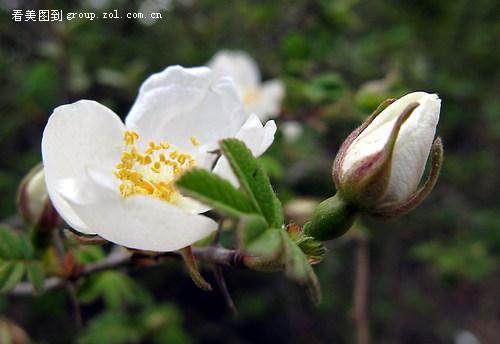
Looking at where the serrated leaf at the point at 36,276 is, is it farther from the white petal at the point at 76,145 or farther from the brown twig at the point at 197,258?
the white petal at the point at 76,145

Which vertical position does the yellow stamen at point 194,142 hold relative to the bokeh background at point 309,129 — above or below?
above

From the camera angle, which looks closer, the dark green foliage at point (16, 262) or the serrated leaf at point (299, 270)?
the serrated leaf at point (299, 270)

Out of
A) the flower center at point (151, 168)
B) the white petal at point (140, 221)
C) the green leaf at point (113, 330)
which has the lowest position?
the green leaf at point (113, 330)

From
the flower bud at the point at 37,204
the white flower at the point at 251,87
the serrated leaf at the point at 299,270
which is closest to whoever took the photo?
the serrated leaf at the point at 299,270

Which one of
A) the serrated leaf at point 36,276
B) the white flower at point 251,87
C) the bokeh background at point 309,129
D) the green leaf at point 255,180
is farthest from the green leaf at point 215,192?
the bokeh background at point 309,129

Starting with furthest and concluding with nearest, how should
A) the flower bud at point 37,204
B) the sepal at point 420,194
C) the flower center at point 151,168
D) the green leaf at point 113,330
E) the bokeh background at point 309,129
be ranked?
1. the bokeh background at point 309,129
2. the green leaf at point 113,330
3. the flower bud at point 37,204
4. the flower center at point 151,168
5. the sepal at point 420,194

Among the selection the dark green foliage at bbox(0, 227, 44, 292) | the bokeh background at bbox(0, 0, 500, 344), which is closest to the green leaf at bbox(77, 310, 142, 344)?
the bokeh background at bbox(0, 0, 500, 344)

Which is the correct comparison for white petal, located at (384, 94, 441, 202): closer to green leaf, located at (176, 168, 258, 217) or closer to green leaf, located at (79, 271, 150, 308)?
green leaf, located at (176, 168, 258, 217)
